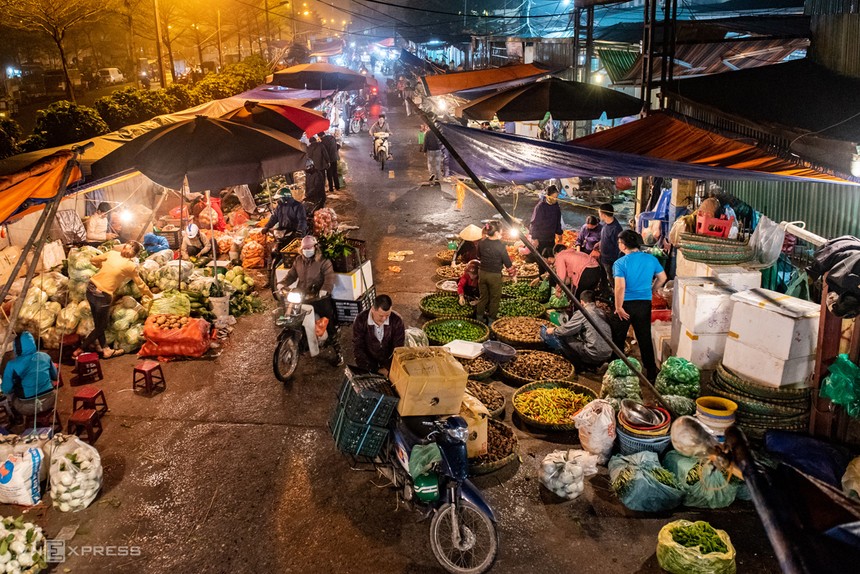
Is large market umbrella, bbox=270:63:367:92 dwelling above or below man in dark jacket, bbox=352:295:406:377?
above

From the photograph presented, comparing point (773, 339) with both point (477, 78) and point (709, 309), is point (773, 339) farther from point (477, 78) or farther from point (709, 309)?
point (477, 78)

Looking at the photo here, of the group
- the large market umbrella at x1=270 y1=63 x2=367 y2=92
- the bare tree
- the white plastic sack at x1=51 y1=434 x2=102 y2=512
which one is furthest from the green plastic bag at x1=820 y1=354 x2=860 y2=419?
the bare tree

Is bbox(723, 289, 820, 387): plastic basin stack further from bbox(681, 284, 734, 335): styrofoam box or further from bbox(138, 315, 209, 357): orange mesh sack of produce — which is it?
bbox(138, 315, 209, 357): orange mesh sack of produce

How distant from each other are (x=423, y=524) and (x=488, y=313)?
508 cm

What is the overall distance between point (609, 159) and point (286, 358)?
17.2 ft

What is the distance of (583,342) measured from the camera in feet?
28.3

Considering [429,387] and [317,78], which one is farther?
[317,78]

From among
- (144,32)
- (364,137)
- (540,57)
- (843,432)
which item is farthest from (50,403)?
(144,32)

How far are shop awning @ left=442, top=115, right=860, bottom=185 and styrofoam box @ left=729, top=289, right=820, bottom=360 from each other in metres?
1.39

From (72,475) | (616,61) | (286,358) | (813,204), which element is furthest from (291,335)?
(616,61)

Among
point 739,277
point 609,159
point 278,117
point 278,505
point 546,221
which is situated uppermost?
point 278,117

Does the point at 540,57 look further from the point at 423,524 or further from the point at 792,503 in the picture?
the point at 792,503

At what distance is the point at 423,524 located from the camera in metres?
5.78

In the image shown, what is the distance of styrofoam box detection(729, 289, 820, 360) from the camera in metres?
6.19
